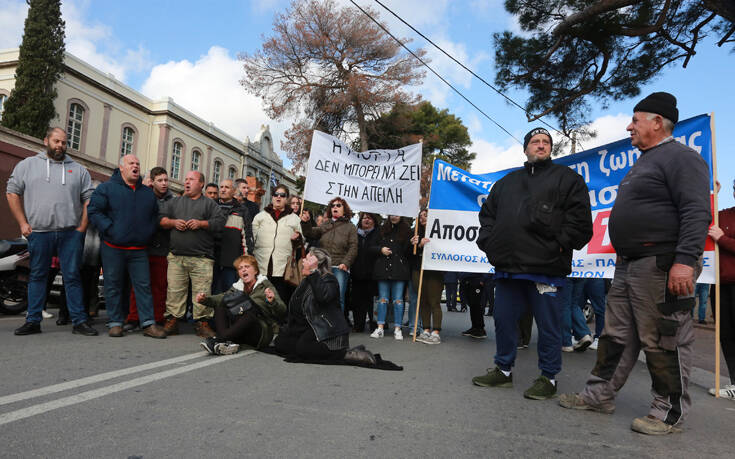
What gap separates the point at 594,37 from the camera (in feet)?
31.2

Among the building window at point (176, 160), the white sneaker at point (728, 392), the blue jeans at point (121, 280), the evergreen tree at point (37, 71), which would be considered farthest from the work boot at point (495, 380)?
the building window at point (176, 160)

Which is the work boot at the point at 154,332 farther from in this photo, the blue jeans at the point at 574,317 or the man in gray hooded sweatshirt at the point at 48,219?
the blue jeans at the point at 574,317

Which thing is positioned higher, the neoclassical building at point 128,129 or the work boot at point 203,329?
the neoclassical building at point 128,129

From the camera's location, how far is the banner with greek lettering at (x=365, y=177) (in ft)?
25.6

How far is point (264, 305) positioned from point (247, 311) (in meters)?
0.20

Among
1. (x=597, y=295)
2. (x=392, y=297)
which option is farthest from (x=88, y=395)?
(x=597, y=295)

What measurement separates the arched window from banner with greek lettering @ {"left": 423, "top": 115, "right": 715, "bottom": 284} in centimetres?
3402

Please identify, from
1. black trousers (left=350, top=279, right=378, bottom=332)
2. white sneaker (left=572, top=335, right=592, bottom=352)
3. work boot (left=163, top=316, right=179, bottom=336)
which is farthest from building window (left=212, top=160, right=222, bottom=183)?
white sneaker (left=572, top=335, right=592, bottom=352)

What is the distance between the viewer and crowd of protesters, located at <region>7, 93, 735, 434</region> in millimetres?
3094

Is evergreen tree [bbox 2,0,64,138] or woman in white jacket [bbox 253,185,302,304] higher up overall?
evergreen tree [bbox 2,0,64,138]

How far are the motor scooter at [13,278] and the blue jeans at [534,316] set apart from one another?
Answer: 641 cm

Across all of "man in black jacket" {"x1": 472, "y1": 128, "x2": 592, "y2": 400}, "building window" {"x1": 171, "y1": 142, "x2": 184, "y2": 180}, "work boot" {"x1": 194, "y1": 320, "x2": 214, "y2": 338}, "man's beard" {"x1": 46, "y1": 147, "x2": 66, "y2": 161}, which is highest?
"building window" {"x1": 171, "y1": 142, "x2": 184, "y2": 180}

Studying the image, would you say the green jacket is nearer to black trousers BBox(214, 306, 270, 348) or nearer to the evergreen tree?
black trousers BBox(214, 306, 270, 348)

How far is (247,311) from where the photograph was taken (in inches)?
204
